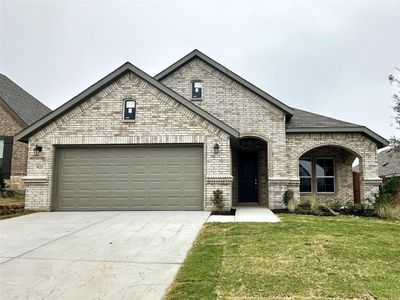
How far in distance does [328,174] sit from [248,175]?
392 cm

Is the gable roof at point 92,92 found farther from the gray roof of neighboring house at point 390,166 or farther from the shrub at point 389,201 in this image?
the gray roof of neighboring house at point 390,166

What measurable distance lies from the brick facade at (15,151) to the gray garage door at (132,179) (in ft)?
22.9

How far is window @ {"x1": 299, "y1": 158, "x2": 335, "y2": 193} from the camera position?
15906 millimetres

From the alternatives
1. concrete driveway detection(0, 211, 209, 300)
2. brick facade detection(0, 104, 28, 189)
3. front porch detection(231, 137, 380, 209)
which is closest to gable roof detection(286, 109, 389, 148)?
front porch detection(231, 137, 380, 209)

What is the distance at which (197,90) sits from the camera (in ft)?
52.0

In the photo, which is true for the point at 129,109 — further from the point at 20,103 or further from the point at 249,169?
the point at 20,103

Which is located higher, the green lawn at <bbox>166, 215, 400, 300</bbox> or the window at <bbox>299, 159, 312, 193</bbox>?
the window at <bbox>299, 159, 312, 193</bbox>

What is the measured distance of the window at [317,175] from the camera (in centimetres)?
1591

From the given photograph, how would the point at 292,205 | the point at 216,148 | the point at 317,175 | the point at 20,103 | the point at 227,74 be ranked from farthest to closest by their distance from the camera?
1. the point at 20,103
2. the point at 317,175
3. the point at 227,74
4. the point at 292,205
5. the point at 216,148

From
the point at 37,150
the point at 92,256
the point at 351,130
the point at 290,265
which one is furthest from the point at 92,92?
the point at 351,130

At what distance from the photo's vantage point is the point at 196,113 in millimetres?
12180

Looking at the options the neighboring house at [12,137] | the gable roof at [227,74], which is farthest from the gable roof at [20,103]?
the gable roof at [227,74]

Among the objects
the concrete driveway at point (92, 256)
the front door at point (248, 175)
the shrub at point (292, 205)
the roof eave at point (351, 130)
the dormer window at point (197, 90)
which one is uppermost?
the dormer window at point (197, 90)

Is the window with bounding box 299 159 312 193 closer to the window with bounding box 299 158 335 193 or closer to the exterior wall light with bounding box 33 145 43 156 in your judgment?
the window with bounding box 299 158 335 193
